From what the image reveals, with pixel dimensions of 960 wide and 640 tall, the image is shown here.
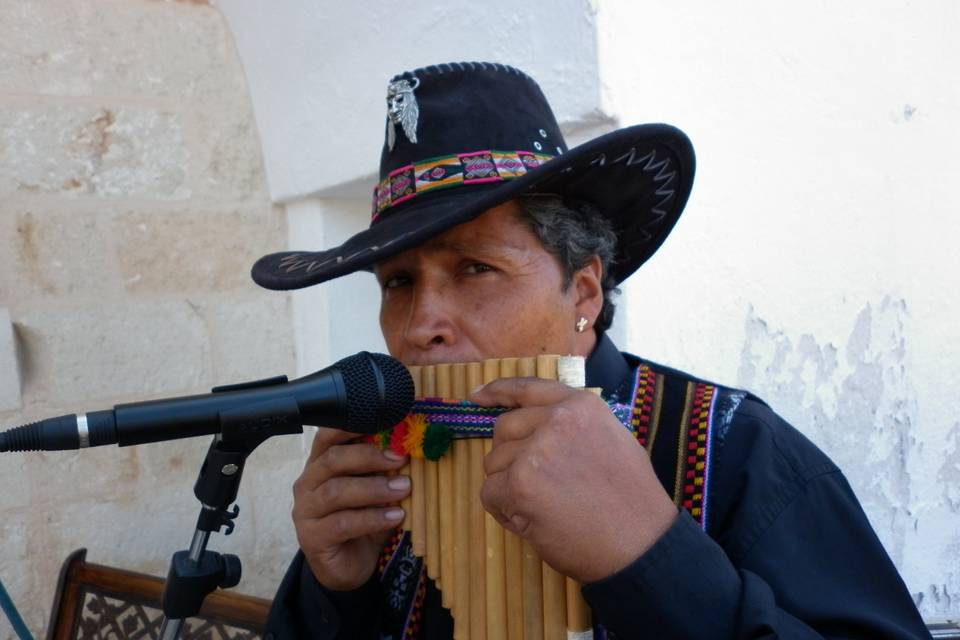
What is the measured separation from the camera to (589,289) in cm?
184

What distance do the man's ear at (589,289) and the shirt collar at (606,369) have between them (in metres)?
0.06

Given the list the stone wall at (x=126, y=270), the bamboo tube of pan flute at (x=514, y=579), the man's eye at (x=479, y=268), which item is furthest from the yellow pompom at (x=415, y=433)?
the stone wall at (x=126, y=270)

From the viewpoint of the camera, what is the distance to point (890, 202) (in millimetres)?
2691

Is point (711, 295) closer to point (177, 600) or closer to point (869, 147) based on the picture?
point (869, 147)

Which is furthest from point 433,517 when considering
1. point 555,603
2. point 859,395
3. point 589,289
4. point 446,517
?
point 859,395

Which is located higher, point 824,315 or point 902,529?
point 824,315

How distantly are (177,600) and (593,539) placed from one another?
0.71 m

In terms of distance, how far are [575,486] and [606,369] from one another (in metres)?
0.60

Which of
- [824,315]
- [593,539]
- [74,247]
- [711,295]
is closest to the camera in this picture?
[593,539]

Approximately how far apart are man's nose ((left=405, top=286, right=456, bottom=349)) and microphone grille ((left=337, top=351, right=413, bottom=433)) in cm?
22

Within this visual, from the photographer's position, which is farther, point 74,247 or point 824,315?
point 74,247

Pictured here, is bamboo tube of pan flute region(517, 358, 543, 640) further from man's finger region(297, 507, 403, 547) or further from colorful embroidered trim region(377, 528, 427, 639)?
colorful embroidered trim region(377, 528, 427, 639)

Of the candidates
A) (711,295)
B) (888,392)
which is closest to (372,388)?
(711,295)

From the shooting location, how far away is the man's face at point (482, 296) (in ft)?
5.39
